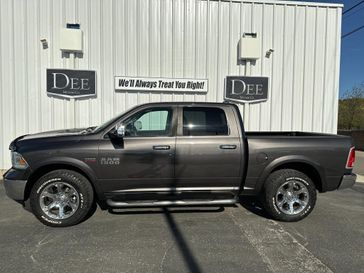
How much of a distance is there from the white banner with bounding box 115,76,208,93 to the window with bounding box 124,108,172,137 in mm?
4276

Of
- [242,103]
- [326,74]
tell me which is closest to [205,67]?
[242,103]

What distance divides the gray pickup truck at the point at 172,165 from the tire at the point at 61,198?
0.05 ft

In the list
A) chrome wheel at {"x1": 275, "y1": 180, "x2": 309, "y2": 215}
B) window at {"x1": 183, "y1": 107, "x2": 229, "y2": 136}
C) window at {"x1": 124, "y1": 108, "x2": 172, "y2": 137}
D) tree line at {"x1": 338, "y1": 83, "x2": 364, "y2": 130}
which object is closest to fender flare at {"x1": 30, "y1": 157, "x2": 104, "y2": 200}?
window at {"x1": 124, "y1": 108, "x2": 172, "y2": 137}

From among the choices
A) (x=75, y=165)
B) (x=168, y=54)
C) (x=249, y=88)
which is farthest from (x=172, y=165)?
(x=249, y=88)

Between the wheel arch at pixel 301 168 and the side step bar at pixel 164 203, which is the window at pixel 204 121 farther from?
the side step bar at pixel 164 203

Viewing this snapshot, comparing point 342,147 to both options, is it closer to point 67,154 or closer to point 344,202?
point 344,202

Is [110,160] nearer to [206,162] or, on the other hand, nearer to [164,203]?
[164,203]

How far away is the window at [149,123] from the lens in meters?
5.08

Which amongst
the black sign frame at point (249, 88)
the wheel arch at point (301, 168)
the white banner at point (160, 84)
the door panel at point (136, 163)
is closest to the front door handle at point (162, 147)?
the door panel at point (136, 163)

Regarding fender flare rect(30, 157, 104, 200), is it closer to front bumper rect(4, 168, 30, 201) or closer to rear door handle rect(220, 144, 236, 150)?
front bumper rect(4, 168, 30, 201)

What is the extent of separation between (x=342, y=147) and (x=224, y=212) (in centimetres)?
231

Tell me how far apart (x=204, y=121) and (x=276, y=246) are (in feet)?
7.21

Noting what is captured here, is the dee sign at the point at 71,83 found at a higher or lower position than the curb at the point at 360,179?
higher

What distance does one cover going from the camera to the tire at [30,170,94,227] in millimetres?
4832
